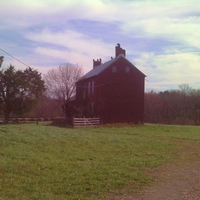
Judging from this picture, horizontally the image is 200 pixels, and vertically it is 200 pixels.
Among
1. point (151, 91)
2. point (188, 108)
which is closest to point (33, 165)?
point (188, 108)

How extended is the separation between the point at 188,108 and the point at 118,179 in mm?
54623

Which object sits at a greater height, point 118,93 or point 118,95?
point 118,93

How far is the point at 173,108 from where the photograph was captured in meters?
62.9

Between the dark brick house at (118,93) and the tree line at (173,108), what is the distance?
19.9m

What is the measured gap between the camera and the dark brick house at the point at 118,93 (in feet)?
134

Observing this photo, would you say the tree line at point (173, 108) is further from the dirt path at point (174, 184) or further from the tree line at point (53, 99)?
the dirt path at point (174, 184)

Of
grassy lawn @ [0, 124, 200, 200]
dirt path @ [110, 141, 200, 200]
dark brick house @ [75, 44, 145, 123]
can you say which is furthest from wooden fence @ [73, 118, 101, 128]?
dirt path @ [110, 141, 200, 200]

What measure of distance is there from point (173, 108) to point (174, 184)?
55.2 m

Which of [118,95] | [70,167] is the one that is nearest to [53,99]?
[118,95]

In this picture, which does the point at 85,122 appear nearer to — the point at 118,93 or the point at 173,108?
the point at 118,93

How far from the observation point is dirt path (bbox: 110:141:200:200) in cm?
759

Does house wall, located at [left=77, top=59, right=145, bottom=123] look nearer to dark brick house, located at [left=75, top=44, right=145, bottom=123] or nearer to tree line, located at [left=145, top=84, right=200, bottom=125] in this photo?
dark brick house, located at [left=75, top=44, right=145, bottom=123]

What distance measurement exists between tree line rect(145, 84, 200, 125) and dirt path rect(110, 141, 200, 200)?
49.1 metres

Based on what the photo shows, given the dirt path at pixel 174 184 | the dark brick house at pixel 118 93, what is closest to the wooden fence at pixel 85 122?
the dark brick house at pixel 118 93
